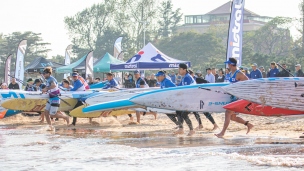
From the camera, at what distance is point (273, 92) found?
1248 cm

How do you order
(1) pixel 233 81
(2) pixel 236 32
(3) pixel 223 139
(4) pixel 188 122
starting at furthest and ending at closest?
(2) pixel 236 32, (4) pixel 188 122, (1) pixel 233 81, (3) pixel 223 139

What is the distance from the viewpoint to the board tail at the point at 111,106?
15.6m

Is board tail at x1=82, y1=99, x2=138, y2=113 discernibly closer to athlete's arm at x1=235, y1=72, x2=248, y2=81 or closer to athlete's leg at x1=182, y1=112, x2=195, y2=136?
athlete's leg at x1=182, y1=112, x2=195, y2=136

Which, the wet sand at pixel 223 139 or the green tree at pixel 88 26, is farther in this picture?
the green tree at pixel 88 26

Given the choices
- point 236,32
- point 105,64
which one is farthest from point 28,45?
point 236,32

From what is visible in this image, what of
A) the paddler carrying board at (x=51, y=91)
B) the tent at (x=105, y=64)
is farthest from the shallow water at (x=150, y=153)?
the tent at (x=105, y=64)

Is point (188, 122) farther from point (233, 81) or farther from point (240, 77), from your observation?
point (240, 77)

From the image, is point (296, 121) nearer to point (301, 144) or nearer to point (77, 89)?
point (301, 144)

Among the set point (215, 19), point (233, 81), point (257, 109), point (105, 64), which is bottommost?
point (257, 109)

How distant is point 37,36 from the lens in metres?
70.4

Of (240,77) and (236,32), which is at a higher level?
(236,32)

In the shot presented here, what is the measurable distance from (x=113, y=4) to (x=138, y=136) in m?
61.4

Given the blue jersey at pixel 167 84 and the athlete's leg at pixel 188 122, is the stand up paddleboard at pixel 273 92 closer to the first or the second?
the athlete's leg at pixel 188 122

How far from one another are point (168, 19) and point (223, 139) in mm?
73627
